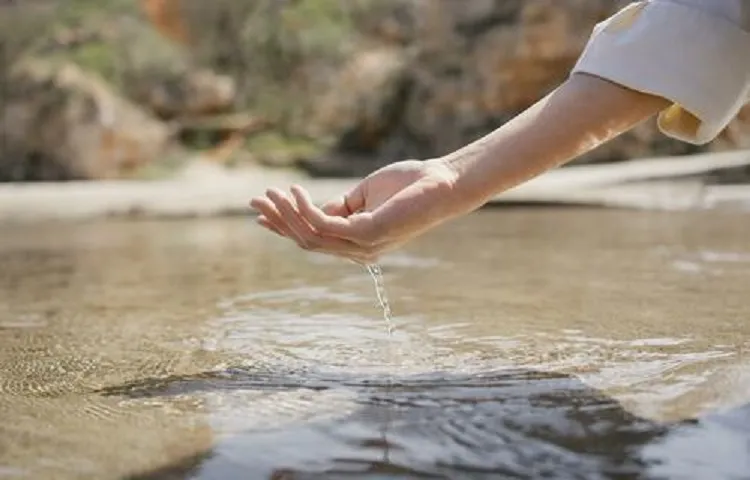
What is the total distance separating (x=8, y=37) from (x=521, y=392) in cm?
1127

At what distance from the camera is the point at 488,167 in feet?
4.83

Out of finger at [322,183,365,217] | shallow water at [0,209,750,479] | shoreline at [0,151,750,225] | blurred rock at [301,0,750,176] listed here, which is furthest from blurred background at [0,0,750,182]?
finger at [322,183,365,217]

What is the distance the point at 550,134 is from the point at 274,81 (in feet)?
43.9

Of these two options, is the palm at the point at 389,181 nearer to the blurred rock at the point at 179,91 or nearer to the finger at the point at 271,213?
the finger at the point at 271,213

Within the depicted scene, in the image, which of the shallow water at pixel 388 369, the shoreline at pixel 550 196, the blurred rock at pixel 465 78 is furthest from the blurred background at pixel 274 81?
the shallow water at pixel 388 369

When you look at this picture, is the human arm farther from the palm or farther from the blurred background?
the blurred background

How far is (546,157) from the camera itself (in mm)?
1467

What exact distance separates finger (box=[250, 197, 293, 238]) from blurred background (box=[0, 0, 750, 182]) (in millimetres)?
7344

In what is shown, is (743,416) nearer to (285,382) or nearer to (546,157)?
(546,157)

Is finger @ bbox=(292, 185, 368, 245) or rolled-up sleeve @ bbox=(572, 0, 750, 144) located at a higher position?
rolled-up sleeve @ bbox=(572, 0, 750, 144)

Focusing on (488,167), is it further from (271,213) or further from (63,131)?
(63,131)

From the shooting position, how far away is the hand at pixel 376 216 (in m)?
1.46

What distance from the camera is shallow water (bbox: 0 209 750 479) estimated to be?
1220 mm

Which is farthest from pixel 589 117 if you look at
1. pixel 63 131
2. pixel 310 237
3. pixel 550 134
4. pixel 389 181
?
pixel 63 131
